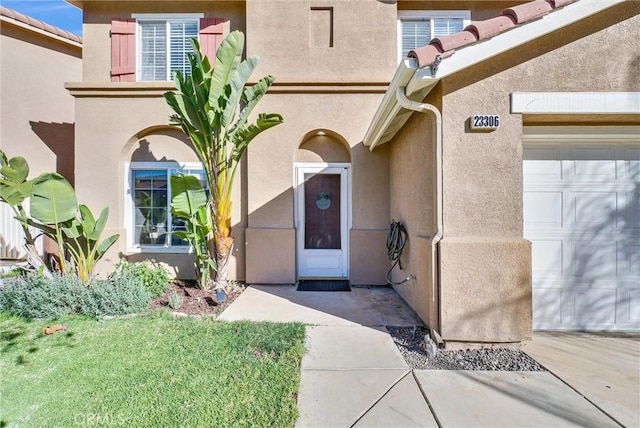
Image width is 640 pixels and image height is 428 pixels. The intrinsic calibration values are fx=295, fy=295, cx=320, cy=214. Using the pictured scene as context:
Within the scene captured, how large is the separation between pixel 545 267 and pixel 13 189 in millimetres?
9061

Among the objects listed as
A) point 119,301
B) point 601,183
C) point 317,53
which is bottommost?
point 119,301

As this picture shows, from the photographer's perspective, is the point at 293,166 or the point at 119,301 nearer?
the point at 119,301

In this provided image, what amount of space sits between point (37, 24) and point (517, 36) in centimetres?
1326

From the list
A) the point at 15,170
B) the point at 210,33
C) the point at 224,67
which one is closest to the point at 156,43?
the point at 210,33

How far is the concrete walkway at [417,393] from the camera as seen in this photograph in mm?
2641

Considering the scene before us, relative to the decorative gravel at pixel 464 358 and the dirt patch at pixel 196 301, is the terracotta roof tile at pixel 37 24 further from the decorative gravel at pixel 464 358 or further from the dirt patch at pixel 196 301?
the decorative gravel at pixel 464 358

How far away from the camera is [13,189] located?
215 inches

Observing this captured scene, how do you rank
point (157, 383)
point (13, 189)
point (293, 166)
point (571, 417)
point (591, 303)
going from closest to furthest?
point (571, 417), point (157, 383), point (591, 303), point (13, 189), point (293, 166)

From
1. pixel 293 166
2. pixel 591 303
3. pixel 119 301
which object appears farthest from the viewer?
pixel 293 166

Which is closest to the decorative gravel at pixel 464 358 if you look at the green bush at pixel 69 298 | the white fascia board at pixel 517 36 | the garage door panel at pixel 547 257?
the garage door panel at pixel 547 257

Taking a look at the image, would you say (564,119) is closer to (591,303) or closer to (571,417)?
(591,303)

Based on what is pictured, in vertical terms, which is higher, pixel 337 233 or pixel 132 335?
pixel 337 233

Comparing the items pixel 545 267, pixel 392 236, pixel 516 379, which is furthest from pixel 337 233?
pixel 516 379

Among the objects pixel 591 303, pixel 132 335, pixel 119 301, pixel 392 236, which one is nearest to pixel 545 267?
pixel 591 303
